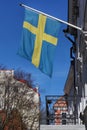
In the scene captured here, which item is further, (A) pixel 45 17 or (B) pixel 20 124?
A: (B) pixel 20 124

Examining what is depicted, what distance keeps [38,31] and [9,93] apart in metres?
51.1

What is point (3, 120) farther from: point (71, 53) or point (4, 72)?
point (71, 53)

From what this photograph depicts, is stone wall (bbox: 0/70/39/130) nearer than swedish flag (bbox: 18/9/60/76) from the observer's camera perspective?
No

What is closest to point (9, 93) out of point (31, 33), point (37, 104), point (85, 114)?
point (37, 104)

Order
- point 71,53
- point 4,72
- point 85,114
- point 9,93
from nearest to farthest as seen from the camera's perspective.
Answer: point 85,114, point 71,53, point 9,93, point 4,72

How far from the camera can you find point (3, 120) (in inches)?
2965

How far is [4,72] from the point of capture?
7812cm

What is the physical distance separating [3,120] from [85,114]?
47989 millimetres

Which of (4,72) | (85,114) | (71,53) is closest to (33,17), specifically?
(85,114)

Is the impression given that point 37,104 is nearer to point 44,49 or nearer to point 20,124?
point 20,124

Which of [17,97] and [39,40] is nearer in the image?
[39,40]

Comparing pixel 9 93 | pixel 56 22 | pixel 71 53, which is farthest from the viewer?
pixel 9 93

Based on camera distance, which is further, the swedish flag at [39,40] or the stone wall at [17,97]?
the stone wall at [17,97]

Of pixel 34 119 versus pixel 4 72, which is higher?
pixel 4 72
